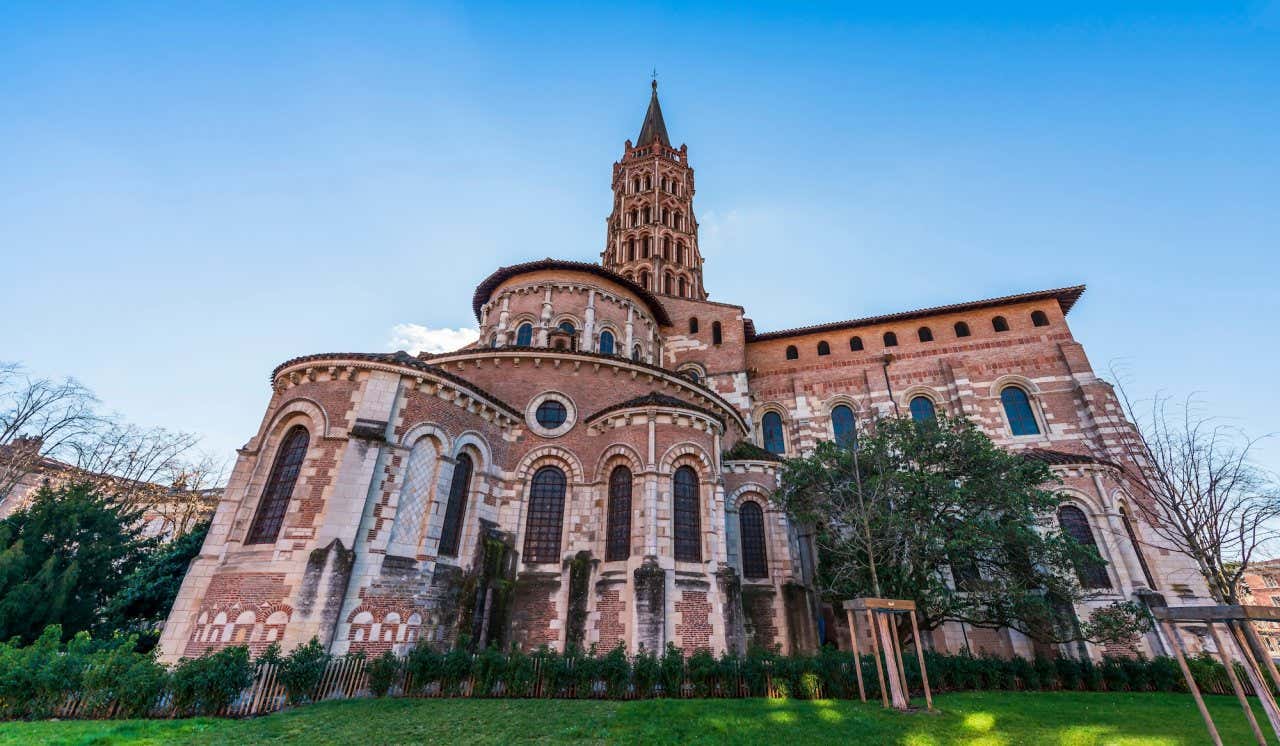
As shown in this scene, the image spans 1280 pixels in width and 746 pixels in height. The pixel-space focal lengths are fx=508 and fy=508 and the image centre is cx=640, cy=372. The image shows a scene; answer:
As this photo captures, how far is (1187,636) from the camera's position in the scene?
1842 cm

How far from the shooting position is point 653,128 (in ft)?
160

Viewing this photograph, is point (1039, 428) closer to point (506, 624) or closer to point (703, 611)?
point (703, 611)

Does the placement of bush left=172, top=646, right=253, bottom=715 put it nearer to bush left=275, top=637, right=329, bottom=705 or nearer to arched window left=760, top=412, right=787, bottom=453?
bush left=275, top=637, right=329, bottom=705

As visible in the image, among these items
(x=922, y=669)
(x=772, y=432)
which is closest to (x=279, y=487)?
(x=922, y=669)

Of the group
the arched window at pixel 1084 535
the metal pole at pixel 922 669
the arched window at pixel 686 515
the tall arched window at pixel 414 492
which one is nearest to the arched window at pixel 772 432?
the arched window at pixel 1084 535

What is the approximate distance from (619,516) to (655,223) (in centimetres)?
2856

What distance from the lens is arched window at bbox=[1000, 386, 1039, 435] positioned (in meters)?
25.3

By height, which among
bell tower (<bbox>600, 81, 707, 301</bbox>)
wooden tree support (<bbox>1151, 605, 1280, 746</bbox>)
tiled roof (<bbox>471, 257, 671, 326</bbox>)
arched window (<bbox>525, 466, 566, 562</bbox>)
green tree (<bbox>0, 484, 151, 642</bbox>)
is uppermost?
bell tower (<bbox>600, 81, 707, 301</bbox>)

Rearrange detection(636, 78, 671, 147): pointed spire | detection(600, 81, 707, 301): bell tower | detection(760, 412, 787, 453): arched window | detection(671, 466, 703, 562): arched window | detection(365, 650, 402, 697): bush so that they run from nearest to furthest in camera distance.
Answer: detection(365, 650, 402, 697): bush → detection(671, 466, 703, 562): arched window → detection(760, 412, 787, 453): arched window → detection(600, 81, 707, 301): bell tower → detection(636, 78, 671, 147): pointed spire

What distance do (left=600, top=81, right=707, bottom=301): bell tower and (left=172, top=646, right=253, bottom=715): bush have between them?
102 feet

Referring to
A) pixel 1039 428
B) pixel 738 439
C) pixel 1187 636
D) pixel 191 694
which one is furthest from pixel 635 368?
pixel 1187 636

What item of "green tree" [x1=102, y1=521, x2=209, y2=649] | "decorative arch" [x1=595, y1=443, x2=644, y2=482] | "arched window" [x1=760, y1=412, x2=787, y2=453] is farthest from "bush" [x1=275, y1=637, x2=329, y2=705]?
"arched window" [x1=760, y1=412, x2=787, y2=453]

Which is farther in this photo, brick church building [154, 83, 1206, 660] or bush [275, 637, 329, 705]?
brick church building [154, 83, 1206, 660]

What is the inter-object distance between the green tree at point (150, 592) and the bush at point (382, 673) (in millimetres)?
9117
